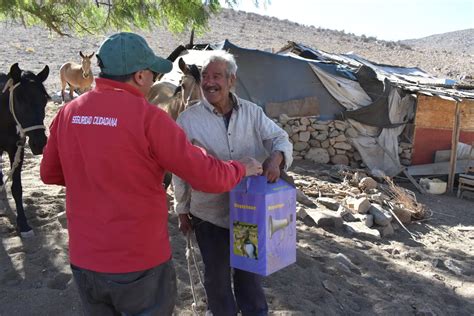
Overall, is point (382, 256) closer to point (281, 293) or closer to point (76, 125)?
point (281, 293)

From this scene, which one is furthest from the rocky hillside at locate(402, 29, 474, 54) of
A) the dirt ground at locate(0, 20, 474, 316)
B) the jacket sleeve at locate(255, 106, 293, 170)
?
the jacket sleeve at locate(255, 106, 293, 170)

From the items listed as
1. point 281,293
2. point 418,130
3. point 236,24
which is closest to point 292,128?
point 418,130

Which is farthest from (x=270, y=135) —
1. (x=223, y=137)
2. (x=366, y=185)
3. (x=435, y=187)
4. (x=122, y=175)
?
(x=435, y=187)

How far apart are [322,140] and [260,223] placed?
329 inches

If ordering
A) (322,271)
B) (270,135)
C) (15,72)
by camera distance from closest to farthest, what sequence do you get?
(270,135)
(15,72)
(322,271)

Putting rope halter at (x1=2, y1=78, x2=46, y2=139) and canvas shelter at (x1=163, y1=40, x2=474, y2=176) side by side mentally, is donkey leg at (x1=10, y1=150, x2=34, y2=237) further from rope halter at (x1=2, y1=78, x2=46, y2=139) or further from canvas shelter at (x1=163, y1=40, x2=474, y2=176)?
canvas shelter at (x1=163, y1=40, x2=474, y2=176)

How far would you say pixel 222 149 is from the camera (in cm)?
237

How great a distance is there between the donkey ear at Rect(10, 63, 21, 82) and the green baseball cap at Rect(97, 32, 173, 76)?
269 centimetres

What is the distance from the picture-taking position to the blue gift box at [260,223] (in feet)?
6.93

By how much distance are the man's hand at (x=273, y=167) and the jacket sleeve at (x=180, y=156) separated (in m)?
0.50

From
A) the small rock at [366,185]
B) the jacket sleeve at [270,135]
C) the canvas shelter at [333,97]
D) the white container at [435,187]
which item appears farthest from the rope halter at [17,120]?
the white container at [435,187]

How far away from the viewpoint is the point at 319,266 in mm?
4281

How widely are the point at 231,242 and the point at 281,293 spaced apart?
1488 millimetres

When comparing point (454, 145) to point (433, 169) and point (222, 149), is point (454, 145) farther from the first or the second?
point (222, 149)
